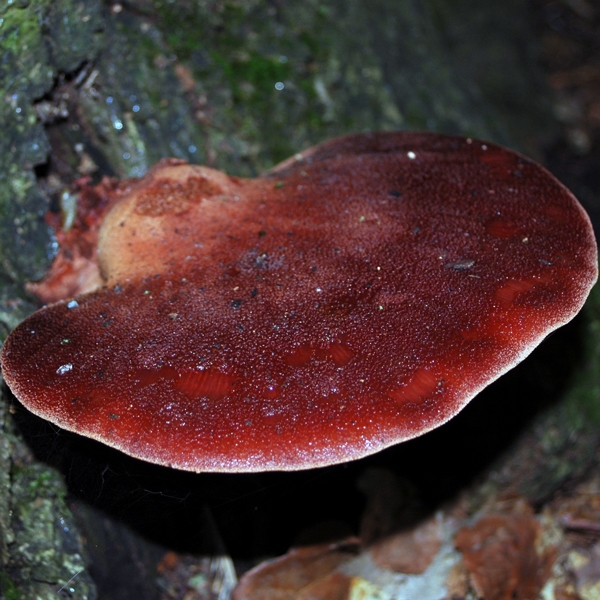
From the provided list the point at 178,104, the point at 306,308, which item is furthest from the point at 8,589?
the point at 178,104

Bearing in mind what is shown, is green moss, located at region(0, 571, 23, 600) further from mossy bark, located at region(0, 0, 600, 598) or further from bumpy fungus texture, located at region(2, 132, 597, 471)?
bumpy fungus texture, located at region(2, 132, 597, 471)

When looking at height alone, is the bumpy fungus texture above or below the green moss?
above

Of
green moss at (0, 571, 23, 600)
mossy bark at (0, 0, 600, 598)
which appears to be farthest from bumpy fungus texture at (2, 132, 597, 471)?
green moss at (0, 571, 23, 600)

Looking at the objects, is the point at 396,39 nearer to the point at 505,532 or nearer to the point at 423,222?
the point at 423,222

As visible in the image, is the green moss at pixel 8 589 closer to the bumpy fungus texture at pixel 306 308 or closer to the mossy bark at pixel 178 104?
the mossy bark at pixel 178 104

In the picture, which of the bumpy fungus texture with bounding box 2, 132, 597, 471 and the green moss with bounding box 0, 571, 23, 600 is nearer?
the bumpy fungus texture with bounding box 2, 132, 597, 471

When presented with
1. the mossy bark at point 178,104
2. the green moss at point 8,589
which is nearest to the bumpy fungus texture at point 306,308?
the mossy bark at point 178,104

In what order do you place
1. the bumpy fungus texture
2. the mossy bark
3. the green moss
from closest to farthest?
the bumpy fungus texture
the green moss
the mossy bark

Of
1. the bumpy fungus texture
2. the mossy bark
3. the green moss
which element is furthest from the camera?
the mossy bark
